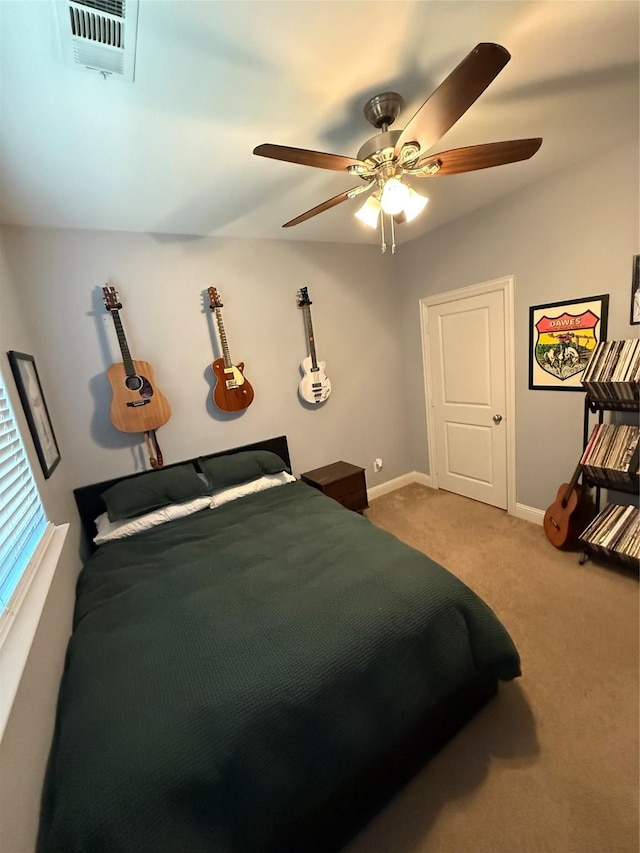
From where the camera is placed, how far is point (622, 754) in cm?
127

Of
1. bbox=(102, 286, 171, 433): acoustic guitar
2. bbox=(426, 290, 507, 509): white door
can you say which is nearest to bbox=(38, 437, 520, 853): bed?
bbox=(102, 286, 171, 433): acoustic guitar

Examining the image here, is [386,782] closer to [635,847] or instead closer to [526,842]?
[526,842]

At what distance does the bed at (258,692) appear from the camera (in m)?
0.85

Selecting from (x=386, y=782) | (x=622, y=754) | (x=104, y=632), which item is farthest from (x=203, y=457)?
(x=622, y=754)

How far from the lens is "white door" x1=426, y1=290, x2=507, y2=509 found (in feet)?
9.25

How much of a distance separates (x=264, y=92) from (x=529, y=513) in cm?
309

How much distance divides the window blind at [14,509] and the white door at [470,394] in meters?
3.06

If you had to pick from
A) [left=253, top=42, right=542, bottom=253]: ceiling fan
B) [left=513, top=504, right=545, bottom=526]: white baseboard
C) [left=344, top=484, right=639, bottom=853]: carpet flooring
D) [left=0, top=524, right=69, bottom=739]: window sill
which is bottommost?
[left=344, top=484, right=639, bottom=853]: carpet flooring

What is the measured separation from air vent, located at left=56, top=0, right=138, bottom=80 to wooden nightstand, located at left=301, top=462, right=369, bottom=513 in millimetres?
2439

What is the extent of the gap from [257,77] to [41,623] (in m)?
1.98

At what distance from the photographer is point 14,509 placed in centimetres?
130

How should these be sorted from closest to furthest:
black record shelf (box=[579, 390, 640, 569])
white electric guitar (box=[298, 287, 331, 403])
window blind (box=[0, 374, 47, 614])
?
window blind (box=[0, 374, 47, 614])
black record shelf (box=[579, 390, 640, 569])
white electric guitar (box=[298, 287, 331, 403])

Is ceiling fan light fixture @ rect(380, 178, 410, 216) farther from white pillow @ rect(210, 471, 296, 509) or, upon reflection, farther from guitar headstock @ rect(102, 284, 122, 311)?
white pillow @ rect(210, 471, 296, 509)

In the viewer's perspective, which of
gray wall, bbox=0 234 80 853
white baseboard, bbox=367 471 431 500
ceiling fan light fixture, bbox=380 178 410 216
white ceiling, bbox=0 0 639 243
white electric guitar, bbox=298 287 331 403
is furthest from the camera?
white baseboard, bbox=367 471 431 500
